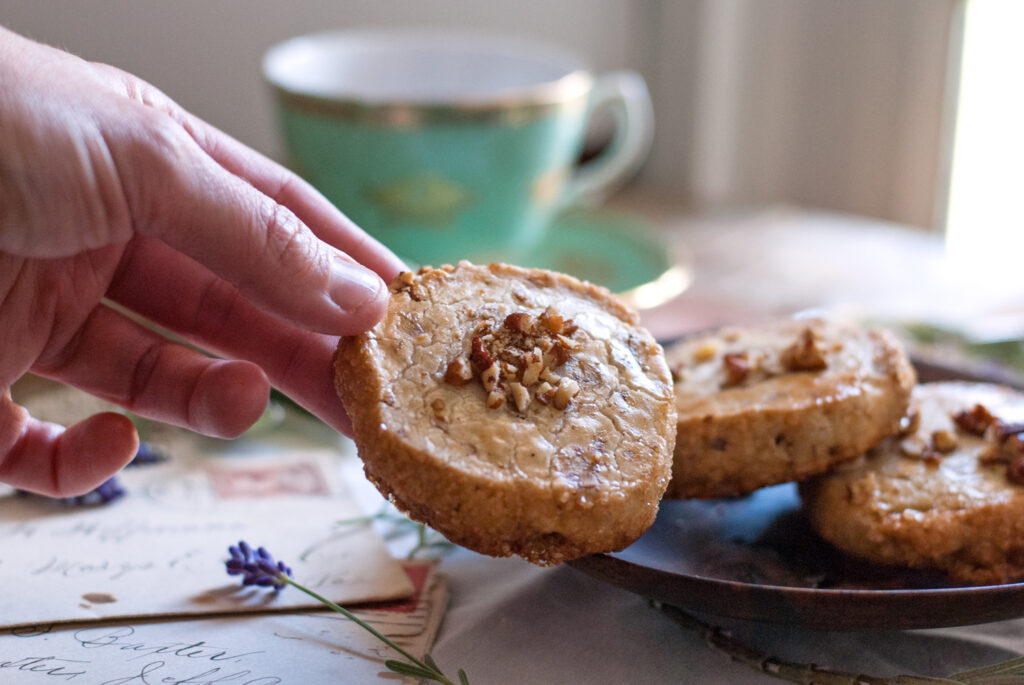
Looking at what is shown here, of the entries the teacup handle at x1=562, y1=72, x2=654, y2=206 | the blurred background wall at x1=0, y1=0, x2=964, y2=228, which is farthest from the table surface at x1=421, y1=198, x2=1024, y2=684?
the blurred background wall at x1=0, y1=0, x2=964, y2=228

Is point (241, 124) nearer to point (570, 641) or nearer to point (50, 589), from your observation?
point (50, 589)

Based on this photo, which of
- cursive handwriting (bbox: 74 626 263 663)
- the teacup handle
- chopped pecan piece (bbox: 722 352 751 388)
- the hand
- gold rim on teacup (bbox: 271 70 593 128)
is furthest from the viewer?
the teacup handle

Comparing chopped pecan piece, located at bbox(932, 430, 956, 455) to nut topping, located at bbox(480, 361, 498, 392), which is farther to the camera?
chopped pecan piece, located at bbox(932, 430, 956, 455)

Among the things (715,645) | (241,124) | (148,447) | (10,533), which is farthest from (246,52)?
(715,645)

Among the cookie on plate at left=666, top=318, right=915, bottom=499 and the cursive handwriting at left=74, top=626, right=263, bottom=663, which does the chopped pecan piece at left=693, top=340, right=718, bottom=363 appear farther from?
the cursive handwriting at left=74, top=626, right=263, bottom=663

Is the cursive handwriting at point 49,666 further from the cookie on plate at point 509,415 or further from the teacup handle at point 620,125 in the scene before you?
the teacup handle at point 620,125
